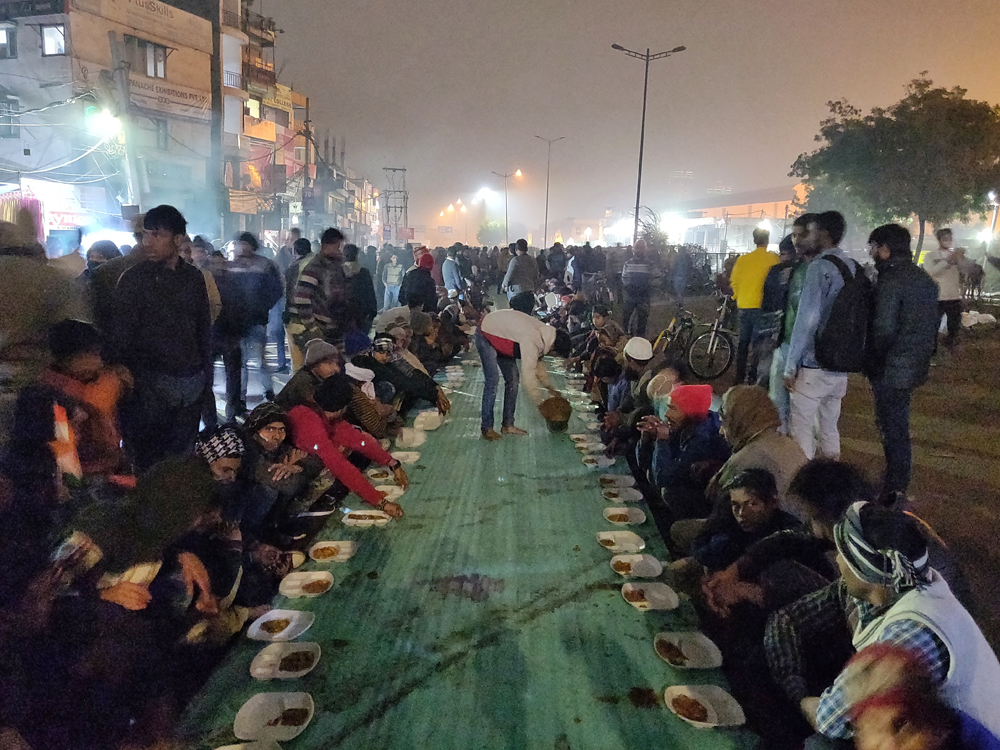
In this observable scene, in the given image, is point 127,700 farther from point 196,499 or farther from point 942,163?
point 942,163

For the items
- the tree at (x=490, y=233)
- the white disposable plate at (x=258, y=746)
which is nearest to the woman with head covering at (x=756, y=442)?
the white disposable plate at (x=258, y=746)

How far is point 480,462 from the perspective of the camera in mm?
5098

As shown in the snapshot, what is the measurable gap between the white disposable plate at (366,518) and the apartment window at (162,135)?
91.0ft

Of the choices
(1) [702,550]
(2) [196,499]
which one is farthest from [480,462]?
(2) [196,499]

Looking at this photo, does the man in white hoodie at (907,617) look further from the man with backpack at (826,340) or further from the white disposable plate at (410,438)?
the white disposable plate at (410,438)

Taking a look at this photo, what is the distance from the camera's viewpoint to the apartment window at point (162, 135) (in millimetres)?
26250

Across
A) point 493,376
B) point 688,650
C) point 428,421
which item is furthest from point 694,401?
point 428,421

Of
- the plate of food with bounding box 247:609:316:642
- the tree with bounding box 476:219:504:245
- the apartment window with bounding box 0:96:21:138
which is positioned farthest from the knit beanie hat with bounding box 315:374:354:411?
the tree with bounding box 476:219:504:245

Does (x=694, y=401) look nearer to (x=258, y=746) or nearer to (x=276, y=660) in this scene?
(x=276, y=660)

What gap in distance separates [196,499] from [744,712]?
237 cm

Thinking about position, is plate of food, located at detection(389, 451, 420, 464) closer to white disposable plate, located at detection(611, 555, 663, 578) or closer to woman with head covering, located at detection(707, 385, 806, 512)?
white disposable plate, located at detection(611, 555, 663, 578)

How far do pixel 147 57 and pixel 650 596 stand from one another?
3109 centimetres

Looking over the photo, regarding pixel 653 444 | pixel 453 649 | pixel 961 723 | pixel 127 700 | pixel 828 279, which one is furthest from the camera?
pixel 653 444

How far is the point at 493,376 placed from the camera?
570 cm
